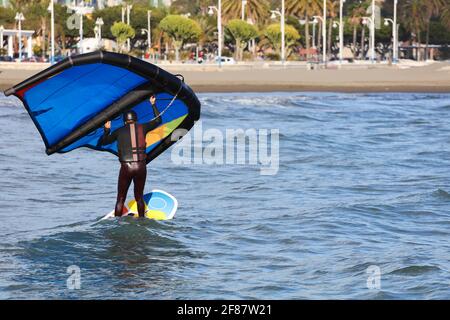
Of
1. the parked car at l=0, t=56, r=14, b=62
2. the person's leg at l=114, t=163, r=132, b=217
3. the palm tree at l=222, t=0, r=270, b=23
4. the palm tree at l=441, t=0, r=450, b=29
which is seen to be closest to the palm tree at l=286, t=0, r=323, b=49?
the palm tree at l=222, t=0, r=270, b=23

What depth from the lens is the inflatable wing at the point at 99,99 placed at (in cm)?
1220

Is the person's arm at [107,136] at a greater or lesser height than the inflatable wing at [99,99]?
lesser

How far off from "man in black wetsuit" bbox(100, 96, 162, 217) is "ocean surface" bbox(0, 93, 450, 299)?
0.70 m

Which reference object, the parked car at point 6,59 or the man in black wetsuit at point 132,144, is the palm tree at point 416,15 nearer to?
the parked car at point 6,59

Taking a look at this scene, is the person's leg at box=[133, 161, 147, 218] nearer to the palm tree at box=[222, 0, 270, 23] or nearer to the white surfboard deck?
the white surfboard deck

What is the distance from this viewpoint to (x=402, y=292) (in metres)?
10.8

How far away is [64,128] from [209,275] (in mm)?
3239


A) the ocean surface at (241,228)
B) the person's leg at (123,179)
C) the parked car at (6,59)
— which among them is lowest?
the ocean surface at (241,228)

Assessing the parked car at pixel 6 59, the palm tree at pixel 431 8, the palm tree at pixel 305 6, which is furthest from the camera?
the palm tree at pixel 431 8

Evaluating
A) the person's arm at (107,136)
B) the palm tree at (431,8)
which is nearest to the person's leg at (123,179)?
the person's arm at (107,136)

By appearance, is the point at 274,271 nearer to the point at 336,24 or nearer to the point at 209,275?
the point at 209,275

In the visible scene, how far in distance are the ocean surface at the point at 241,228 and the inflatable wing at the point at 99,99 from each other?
1221 mm

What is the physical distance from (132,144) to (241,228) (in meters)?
2.33

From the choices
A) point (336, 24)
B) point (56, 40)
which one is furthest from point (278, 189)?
point (336, 24)
